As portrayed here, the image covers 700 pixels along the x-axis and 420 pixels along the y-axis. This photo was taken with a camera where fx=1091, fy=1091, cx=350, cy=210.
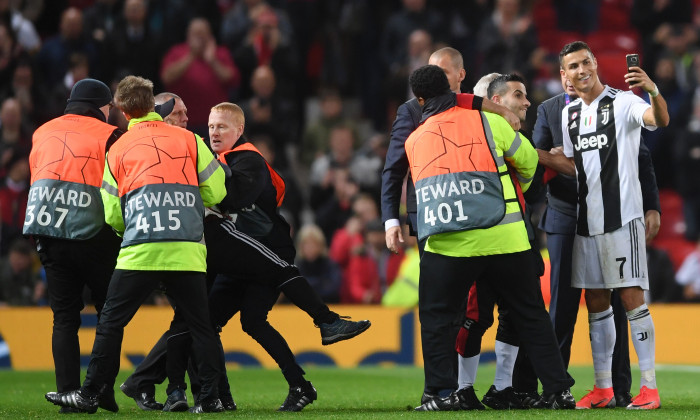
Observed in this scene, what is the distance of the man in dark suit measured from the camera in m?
7.32

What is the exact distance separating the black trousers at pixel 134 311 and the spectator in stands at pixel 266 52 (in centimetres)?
880

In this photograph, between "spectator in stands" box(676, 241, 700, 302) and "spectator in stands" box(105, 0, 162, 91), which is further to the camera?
"spectator in stands" box(105, 0, 162, 91)

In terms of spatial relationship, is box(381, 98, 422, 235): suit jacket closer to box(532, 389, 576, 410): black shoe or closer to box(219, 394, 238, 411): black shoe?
box(532, 389, 576, 410): black shoe

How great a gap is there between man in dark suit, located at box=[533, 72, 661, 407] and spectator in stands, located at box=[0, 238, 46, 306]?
752cm

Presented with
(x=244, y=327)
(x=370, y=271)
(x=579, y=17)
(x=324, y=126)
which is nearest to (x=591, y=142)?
(x=244, y=327)

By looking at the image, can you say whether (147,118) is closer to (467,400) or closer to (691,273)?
(467,400)

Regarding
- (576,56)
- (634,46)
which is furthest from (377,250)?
(576,56)

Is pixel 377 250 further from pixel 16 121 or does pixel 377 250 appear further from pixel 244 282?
pixel 244 282

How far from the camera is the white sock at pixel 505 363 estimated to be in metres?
7.23

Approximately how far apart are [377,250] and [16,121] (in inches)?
195

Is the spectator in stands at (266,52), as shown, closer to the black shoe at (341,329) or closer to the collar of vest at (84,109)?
the collar of vest at (84,109)

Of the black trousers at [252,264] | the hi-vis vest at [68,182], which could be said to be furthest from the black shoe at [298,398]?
the hi-vis vest at [68,182]

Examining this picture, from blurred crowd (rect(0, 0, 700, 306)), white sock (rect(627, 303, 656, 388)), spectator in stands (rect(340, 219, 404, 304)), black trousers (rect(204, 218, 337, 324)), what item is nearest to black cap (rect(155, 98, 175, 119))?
black trousers (rect(204, 218, 337, 324))

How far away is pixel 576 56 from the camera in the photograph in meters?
7.08
